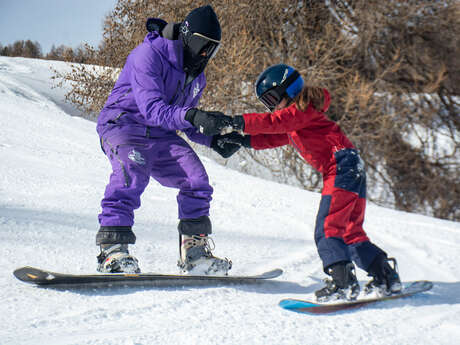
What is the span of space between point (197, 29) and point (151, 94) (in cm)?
46

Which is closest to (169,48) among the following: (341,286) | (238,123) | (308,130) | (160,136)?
(160,136)

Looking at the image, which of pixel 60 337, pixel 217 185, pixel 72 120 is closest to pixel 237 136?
pixel 60 337

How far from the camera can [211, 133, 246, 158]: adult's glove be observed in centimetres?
264

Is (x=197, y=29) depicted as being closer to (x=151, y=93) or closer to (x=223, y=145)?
(x=151, y=93)

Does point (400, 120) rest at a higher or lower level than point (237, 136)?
higher

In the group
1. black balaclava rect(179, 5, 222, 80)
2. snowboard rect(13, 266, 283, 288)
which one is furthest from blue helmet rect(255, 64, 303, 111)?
snowboard rect(13, 266, 283, 288)

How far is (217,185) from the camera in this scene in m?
5.21

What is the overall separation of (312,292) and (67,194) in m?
2.64

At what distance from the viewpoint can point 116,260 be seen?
218 cm

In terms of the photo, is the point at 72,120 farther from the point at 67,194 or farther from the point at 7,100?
the point at 67,194

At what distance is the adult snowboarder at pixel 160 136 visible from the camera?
2209 millimetres

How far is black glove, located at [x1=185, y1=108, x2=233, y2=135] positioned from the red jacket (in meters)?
0.15

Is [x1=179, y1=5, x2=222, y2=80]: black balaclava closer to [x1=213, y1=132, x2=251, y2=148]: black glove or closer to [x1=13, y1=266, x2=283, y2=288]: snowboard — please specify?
[x1=213, y1=132, x2=251, y2=148]: black glove

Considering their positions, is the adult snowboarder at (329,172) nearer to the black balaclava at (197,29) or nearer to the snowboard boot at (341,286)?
the snowboard boot at (341,286)
